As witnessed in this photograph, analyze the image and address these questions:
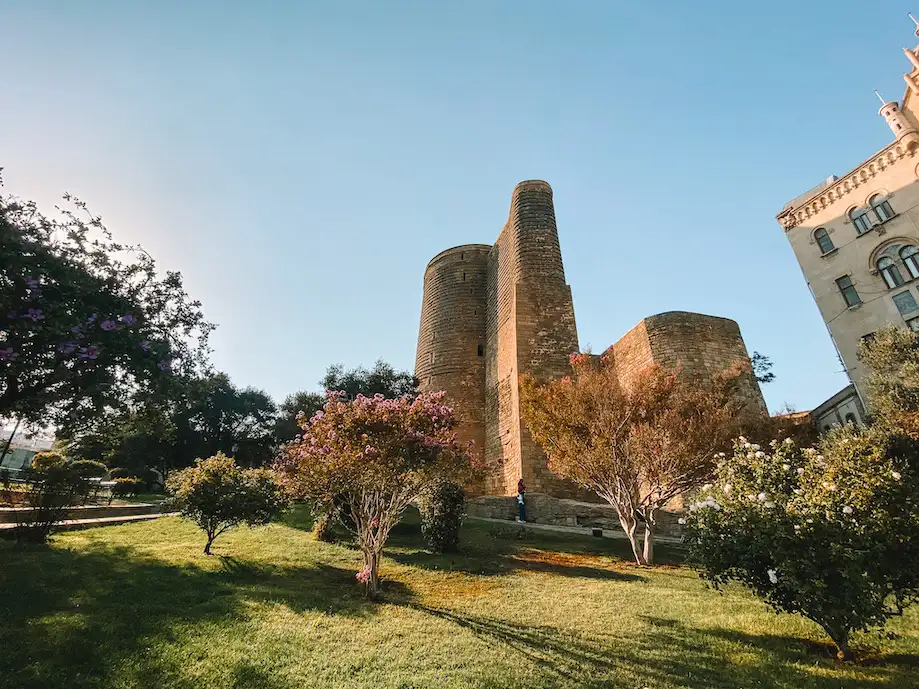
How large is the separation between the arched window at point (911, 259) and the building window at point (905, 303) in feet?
2.82

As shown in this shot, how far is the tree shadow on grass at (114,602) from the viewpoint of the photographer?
160 inches

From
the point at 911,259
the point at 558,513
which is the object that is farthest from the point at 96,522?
the point at 911,259

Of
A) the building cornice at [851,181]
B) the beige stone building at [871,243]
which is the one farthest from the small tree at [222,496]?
the building cornice at [851,181]

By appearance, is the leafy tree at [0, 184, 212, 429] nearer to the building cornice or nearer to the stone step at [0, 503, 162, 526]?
the stone step at [0, 503, 162, 526]

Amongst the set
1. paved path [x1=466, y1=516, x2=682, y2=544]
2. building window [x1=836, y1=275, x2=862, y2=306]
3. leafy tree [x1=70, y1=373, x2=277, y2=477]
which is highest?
building window [x1=836, y1=275, x2=862, y2=306]

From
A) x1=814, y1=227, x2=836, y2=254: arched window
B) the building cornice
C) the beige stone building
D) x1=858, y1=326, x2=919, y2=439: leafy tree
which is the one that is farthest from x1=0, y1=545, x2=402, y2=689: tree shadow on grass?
the building cornice

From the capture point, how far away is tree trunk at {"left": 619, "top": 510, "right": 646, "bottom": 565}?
10625 mm

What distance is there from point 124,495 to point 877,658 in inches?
924

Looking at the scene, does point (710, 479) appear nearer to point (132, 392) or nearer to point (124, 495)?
point (132, 392)

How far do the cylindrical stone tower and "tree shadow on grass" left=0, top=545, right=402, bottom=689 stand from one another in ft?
53.2

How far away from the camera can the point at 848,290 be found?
19.3 m

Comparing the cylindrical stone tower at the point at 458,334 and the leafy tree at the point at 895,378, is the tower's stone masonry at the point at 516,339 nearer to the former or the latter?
the cylindrical stone tower at the point at 458,334

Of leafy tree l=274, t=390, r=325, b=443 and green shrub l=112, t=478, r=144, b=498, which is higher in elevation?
leafy tree l=274, t=390, r=325, b=443

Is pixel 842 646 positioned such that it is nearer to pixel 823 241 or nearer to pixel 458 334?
pixel 823 241
